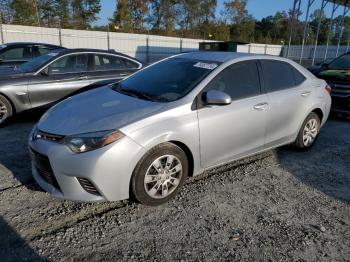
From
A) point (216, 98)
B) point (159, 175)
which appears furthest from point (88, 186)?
point (216, 98)

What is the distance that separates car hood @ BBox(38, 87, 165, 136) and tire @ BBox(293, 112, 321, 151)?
258cm

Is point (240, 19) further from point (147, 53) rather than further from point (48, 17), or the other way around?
point (147, 53)

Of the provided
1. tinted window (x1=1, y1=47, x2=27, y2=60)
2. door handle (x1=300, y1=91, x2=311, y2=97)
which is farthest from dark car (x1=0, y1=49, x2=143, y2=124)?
door handle (x1=300, y1=91, x2=311, y2=97)

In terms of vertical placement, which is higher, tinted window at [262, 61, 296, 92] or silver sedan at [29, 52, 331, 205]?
tinted window at [262, 61, 296, 92]

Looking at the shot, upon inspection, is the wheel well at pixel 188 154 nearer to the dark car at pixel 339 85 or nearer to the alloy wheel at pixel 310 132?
the alloy wheel at pixel 310 132

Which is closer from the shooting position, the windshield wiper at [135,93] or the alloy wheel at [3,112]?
the windshield wiper at [135,93]

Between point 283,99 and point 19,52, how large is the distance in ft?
26.5

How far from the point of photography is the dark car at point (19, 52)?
9250mm

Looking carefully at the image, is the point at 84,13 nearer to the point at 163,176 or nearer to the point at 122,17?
the point at 122,17

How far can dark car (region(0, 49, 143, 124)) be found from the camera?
593cm

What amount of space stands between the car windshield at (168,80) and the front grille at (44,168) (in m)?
1.25

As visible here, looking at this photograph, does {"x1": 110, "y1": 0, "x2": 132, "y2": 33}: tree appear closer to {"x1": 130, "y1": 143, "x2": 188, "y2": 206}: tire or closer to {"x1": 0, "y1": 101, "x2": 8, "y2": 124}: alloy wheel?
{"x1": 0, "y1": 101, "x2": 8, "y2": 124}: alloy wheel

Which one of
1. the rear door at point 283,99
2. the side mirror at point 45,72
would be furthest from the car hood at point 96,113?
the side mirror at point 45,72

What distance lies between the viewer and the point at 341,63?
8.34 meters
